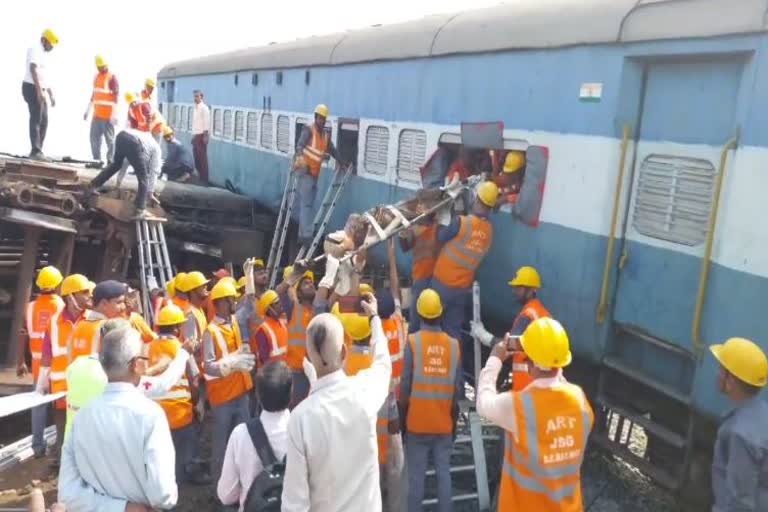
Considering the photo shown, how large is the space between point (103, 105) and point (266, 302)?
23.7 ft

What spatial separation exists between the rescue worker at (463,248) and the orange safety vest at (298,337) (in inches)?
44.2

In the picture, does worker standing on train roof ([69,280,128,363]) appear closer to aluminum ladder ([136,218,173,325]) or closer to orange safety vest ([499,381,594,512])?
orange safety vest ([499,381,594,512])

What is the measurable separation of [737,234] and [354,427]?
256 centimetres

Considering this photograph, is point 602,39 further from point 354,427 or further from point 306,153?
point 306,153

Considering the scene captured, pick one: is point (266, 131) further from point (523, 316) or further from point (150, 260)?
point (523, 316)

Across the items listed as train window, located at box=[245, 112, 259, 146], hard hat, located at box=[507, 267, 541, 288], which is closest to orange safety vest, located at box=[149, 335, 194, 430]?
hard hat, located at box=[507, 267, 541, 288]

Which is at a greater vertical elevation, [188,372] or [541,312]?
[541,312]

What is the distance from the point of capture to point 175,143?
1316cm

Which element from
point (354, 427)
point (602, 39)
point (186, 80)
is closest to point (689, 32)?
point (602, 39)

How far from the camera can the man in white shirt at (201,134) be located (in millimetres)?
14273

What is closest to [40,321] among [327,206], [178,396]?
[178,396]

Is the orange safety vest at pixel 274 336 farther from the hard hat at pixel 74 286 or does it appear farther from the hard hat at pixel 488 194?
the hard hat at pixel 488 194

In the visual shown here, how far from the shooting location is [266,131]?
11898mm

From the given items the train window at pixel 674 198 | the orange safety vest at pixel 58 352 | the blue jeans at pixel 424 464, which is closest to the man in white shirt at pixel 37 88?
the orange safety vest at pixel 58 352
